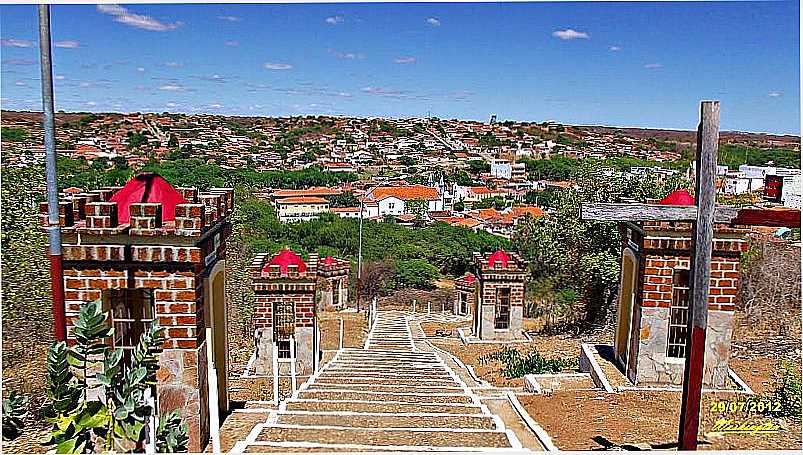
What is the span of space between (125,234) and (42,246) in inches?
194

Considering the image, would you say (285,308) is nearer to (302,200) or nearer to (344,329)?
(344,329)

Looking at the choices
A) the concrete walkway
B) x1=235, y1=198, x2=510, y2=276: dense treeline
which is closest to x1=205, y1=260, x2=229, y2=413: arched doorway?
the concrete walkway

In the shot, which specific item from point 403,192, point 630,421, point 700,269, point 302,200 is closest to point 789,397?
point 630,421

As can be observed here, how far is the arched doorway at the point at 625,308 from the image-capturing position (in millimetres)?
5715

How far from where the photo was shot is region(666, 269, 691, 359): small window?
17.4 ft

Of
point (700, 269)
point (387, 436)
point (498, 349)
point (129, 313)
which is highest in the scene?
point (700, 269)

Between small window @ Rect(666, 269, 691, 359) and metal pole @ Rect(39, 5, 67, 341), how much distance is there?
4471 millimetres

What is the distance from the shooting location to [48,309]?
7.34 m

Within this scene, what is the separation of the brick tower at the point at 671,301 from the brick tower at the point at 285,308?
13.2ft

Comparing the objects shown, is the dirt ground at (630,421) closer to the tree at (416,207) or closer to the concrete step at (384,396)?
the concrete step at (384,396)

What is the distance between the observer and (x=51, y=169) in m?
2.71

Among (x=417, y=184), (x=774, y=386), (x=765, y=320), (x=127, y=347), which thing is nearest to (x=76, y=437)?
(x=127, y=347)

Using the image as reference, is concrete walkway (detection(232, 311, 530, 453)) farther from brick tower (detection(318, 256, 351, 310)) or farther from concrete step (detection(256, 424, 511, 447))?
brick tower (detection(318, 256, 351, 310))

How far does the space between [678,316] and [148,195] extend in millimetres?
4256
